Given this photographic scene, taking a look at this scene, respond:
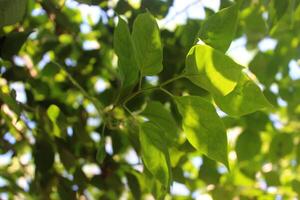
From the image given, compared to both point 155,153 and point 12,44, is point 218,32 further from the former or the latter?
point 12,44

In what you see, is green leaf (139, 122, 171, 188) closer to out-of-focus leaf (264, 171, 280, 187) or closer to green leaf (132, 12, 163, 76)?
green leaf (132, 12, 163, 76)

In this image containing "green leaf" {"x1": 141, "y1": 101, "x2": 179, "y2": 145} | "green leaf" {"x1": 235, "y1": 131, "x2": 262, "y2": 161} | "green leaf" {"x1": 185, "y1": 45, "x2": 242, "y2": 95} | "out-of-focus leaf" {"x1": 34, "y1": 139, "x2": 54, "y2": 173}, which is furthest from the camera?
"green leaf" {"x1": 235, "y1": 131, "x2": 262, "y2": 161}

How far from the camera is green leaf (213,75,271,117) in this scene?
0.41m

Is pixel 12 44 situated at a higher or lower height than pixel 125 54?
higher

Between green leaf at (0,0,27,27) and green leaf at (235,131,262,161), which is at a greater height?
green leaf at (0,0,27,27)

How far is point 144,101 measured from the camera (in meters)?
0.62

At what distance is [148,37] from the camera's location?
1.32 ft

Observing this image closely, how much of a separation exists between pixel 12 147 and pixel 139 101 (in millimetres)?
176

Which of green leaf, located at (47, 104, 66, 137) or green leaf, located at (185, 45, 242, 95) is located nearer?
green leaf, located at (185, 45, 242, 95)

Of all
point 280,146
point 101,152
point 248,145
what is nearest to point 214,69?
point 101,152

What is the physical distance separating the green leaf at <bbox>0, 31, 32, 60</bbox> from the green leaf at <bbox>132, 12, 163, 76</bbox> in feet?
0.62

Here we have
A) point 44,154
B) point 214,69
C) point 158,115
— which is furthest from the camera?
point 44,154

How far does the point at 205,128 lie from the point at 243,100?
39 millimetres

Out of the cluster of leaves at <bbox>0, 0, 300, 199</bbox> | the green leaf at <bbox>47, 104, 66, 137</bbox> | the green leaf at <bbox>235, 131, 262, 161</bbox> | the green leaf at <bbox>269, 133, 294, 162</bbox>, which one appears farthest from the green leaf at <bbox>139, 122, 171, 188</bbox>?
the green leaf at <bbox>269, 133, 294, 162</bbox>
